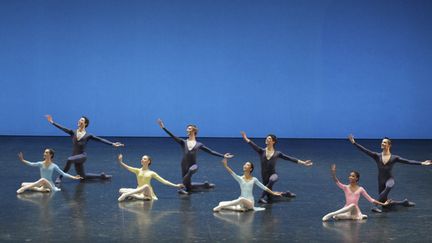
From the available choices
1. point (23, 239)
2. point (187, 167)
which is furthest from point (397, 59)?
point (23, 239)

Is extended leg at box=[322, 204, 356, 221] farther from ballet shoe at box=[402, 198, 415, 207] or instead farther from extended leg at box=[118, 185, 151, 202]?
extended leg at box=[118, 185, 151, 202]

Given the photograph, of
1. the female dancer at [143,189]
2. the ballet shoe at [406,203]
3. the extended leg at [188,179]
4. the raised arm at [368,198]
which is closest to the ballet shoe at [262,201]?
the female dancer at [143,189]

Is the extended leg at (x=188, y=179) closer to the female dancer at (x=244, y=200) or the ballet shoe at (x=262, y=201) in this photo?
the ballet shoe at (x=262, y=201)

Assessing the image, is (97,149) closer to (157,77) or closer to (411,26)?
(157,77)

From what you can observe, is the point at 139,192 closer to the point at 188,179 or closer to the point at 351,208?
the point at 188,179

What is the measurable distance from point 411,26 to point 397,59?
798 millimetres

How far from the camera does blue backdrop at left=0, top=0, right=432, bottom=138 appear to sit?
17.5 metres

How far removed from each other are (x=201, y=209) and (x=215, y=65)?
8553 mm

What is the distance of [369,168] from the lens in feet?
43.8

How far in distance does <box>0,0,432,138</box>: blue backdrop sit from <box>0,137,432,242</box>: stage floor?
10.8 ft

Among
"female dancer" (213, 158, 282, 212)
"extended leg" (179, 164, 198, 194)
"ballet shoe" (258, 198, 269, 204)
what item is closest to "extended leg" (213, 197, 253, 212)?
"female dancer" (213, 158, 282, 212)

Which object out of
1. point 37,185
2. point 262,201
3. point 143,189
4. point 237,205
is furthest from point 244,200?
point 37,185

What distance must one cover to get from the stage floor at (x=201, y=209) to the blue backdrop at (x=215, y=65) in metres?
3.29

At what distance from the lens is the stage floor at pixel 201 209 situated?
805 centimetres
